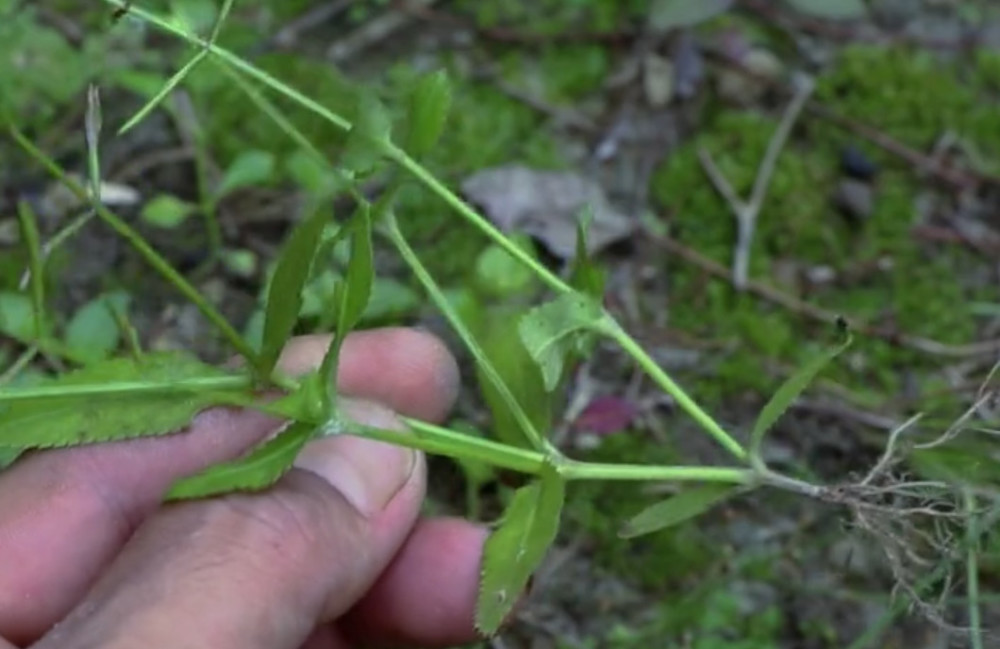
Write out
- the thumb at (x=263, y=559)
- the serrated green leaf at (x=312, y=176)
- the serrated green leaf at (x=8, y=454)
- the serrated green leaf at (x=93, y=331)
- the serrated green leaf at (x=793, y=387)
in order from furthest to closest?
1. the serrated green leaf at (x=312, y=176)
2. the serrated green leaf at (x=93, y=331)
3. the serrated green leaf at (x=8, y=454)
4. the serrated green leaf at (x=793, y=387)
5. the thumb at (x=263, y=559)

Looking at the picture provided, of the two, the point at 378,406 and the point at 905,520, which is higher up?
the point at 378,406

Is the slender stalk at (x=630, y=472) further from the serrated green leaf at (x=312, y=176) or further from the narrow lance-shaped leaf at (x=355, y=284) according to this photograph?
the serrated green leaf at (x=312, y=176)

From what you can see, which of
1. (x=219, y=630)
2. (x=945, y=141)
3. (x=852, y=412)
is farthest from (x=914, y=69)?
(x=219, y=630)

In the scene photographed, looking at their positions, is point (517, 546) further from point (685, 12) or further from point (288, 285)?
point (685, 12)

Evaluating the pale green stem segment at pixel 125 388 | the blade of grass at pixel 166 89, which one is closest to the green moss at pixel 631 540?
the pale green stem segment at pixel 125 388

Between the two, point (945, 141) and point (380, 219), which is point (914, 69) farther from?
point (380, 219)

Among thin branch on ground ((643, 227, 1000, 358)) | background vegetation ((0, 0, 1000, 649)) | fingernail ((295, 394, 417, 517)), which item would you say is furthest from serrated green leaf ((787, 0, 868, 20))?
fingernail ((295, 394, 417, 517))
